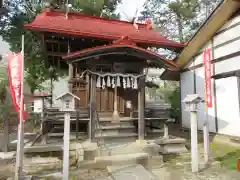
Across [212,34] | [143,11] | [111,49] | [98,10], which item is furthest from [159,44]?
[143,11]

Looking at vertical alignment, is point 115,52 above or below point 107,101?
above

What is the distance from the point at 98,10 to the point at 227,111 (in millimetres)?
13865

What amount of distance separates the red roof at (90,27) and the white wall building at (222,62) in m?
1.46

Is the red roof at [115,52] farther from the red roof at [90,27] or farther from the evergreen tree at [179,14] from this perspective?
the evergreen tree at [179,14]

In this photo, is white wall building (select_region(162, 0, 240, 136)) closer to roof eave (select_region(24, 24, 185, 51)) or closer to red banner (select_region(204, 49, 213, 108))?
red banner (select_region(204, 49, 213, 108))

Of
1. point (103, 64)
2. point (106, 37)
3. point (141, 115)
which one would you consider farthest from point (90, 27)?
point (141, 115)

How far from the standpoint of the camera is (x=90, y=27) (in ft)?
35.2

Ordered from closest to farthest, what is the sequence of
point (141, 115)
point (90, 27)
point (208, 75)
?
point (141, 115) < point (208, 75) < point (90, 27)

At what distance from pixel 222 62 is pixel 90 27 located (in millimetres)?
6805

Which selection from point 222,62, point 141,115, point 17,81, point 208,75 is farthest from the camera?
point 222,62

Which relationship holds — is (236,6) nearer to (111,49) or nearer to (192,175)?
(111,49)

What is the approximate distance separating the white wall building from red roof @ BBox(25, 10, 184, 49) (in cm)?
146

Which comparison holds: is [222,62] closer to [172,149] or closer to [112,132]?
[172,149]

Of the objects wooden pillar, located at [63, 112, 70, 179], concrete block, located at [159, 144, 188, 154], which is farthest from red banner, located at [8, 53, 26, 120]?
concrete block, located at [159, 144, 188, 154]
